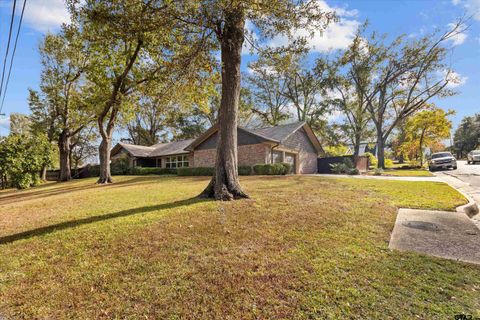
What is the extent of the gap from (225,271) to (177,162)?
24819mm

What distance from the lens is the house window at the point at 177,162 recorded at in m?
26.0

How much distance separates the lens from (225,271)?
3.05 meters

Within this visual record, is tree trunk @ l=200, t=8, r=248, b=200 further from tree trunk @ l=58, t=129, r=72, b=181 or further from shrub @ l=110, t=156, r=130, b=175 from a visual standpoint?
tree trunk @ l=58, t=129, r=72, b=181

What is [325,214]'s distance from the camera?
554cm

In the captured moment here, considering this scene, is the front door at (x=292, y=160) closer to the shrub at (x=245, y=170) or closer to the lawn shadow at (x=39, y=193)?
the shrub at (x=245, y=170)

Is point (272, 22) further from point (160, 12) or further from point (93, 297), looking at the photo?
point (93, 297)

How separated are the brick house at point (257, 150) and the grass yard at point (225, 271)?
44.9ft

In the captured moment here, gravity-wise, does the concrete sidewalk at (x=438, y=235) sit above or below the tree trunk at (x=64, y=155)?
below

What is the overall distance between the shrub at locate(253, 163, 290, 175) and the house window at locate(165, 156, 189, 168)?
1082cm

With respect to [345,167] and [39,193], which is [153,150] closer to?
[39,193]

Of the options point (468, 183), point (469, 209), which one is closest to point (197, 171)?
point (469, 209)

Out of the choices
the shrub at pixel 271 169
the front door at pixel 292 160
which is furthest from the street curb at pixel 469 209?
the front door at pixel 292 160

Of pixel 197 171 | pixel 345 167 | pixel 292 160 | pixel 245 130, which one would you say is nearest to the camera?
pixel 245 130

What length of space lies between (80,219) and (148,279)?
392 cm
